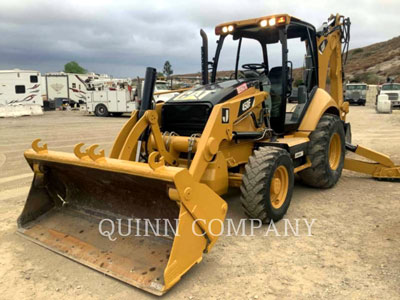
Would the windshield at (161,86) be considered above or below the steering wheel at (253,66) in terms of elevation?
above

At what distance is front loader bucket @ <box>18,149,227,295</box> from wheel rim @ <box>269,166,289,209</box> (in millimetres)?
1077

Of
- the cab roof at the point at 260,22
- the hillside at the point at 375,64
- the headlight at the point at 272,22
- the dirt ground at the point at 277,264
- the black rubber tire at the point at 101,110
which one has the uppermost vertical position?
the hillside at the point at 375,64

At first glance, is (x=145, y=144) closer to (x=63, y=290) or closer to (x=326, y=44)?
(x=63, y=290)

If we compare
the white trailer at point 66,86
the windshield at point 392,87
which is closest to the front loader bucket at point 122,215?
the windshield at point 392,87

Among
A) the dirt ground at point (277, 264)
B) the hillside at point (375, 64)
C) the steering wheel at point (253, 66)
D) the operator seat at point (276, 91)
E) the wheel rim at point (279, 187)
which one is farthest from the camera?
the hillside at point (375, 64)

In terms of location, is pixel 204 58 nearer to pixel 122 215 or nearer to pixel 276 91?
pixel 276 91

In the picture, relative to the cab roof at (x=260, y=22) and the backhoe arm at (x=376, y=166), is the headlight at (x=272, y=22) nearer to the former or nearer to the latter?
the cab roof at (x=260, y=22)

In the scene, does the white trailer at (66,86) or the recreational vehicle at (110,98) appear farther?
the white trailer at (66,86)

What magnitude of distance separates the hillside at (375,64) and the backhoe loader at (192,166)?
35320 millimetres

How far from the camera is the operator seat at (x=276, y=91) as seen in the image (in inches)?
209

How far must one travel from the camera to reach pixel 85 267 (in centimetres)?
351

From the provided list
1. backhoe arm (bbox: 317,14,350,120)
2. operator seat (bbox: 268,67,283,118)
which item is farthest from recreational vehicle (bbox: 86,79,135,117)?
operator seat (bbox: 268,67,283,118)

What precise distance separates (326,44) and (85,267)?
541 centimetres

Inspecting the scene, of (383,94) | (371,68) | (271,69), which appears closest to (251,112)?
(271,69)
